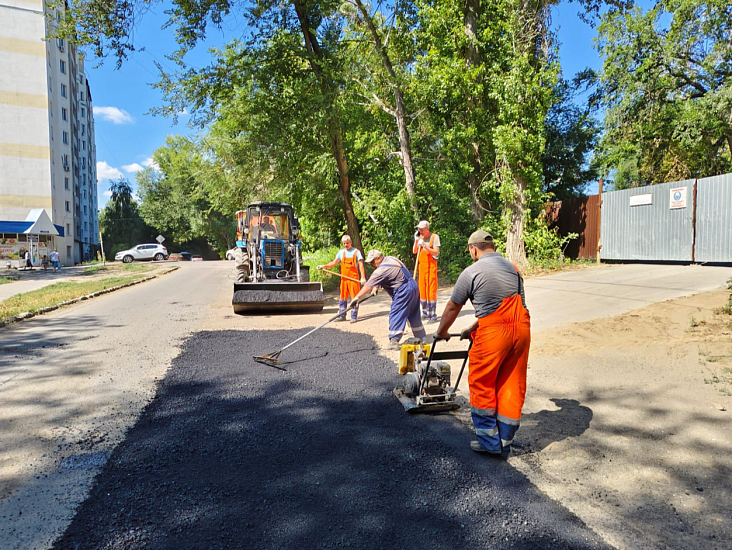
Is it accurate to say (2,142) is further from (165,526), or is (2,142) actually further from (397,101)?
(165,526)

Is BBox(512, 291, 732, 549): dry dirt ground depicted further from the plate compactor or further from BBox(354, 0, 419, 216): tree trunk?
BBox(354, 0, 419, 216): tree trunk

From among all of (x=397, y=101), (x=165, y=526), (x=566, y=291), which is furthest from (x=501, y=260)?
(x=397, y=101)

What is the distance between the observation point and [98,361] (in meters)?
6.47

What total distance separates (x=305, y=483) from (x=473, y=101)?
14871mm

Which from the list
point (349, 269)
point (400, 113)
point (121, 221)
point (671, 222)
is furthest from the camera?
point (121, 221)

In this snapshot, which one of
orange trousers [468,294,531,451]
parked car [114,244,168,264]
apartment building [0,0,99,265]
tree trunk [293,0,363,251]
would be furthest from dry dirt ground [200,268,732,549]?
parked car [114,244,168,264]

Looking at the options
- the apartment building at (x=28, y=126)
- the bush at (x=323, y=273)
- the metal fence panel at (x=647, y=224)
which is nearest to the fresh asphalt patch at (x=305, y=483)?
the bush at (x=323, y=273)

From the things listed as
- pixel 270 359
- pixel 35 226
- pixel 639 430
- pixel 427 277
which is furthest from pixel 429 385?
pixel 35 226

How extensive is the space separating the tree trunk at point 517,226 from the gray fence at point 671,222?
7.53ft

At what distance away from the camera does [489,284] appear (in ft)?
11.7

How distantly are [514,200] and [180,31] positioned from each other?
424 inches

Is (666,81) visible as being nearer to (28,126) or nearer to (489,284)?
(489,284)

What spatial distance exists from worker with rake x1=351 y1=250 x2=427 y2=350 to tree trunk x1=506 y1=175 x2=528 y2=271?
897 cm

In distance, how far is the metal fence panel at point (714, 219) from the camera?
11156 mm
